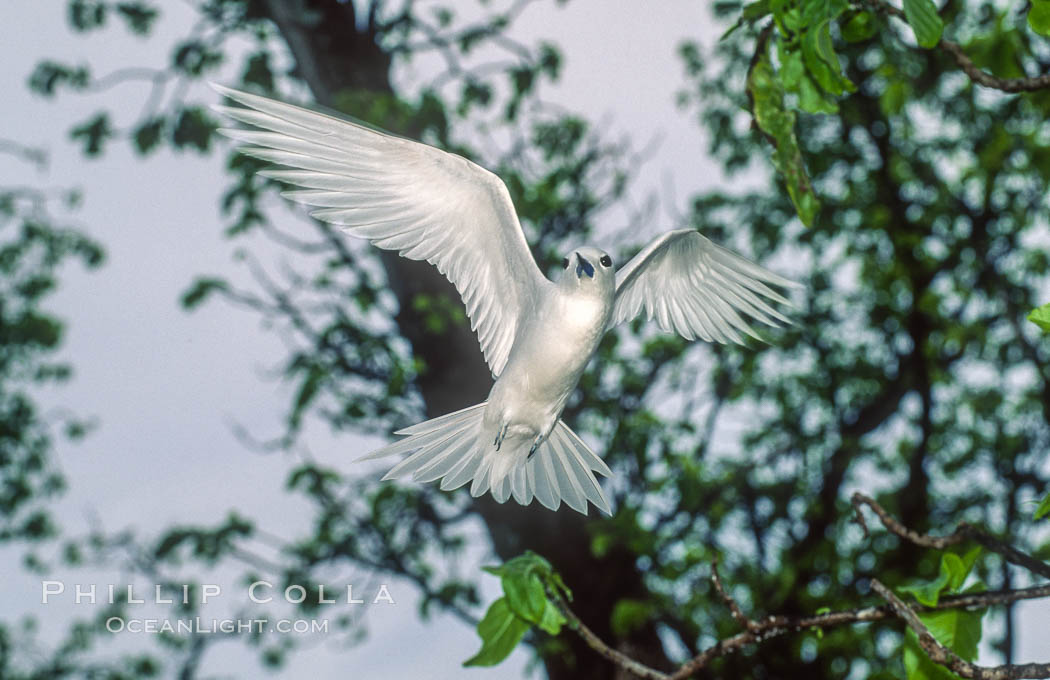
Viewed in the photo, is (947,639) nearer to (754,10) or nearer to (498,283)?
(498,283)

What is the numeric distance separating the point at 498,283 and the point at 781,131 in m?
0.81

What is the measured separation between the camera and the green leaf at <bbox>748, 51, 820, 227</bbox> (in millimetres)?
2240

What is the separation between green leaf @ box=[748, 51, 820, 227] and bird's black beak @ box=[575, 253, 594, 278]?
1.94ft

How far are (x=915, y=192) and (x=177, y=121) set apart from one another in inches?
294

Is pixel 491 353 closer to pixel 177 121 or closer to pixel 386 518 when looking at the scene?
pixel 386 518

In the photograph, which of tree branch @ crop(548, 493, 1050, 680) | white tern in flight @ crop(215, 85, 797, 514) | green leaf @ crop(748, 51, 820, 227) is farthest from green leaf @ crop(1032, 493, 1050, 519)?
green leaf @ crop(748, 51, 820, 227)

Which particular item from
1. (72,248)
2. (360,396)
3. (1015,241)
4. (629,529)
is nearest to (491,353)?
(629,529)

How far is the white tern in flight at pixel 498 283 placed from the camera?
5.86 ft

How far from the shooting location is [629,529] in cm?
712

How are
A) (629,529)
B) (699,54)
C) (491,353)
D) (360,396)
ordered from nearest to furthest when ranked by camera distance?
1. (491,353)
2. (629,529)
3. (360,396)
4. (699,54)

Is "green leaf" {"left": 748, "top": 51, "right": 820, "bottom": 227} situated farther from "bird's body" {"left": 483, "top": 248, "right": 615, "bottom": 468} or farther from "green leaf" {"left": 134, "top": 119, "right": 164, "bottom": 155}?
"green leaf" {"left": 134, "top": 119, "right": 164, "bottom": 155}

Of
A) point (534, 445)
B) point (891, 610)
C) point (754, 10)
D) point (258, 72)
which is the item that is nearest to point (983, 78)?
point (754, 10)

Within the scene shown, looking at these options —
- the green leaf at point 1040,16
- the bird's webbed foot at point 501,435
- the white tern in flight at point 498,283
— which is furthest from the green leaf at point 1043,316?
the bird's webbed foot at point 501,435

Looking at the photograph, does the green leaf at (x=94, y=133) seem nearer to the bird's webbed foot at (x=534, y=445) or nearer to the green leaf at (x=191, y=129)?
the green leaf at (x=191, y=129)
